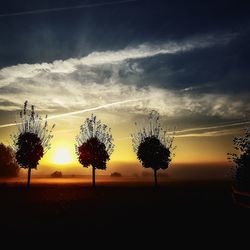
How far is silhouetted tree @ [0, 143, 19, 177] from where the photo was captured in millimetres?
104438

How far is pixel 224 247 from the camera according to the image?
11.6 m

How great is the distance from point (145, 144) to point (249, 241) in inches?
1768

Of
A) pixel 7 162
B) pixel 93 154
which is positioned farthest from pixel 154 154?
pixel 7 162

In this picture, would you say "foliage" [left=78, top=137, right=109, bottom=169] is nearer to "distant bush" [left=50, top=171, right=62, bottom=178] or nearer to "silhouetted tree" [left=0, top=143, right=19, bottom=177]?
"silhouetted tree" [left=0, top=143, right=19, bottom=177]

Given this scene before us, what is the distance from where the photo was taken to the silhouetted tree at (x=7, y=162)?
343 feet

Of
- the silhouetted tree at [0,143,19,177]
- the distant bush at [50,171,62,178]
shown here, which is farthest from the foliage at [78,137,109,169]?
the distant bush at [50,171,62,178]

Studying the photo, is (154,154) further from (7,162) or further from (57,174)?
(57,174)

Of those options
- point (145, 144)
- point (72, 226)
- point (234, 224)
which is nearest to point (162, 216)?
point (234, 224)

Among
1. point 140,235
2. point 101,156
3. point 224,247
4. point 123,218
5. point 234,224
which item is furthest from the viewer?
point 101,156

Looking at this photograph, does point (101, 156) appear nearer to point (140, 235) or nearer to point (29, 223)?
point (29, 223)

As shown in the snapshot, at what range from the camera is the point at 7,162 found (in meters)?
106

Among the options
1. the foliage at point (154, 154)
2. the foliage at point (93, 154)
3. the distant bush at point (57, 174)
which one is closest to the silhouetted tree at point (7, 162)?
the distant bush at point (57, 174)

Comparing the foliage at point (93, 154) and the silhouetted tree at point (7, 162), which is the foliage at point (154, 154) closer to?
the foliage at point (93, 154)

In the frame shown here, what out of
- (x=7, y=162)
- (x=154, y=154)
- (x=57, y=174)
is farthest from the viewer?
(x=57, y=174)
